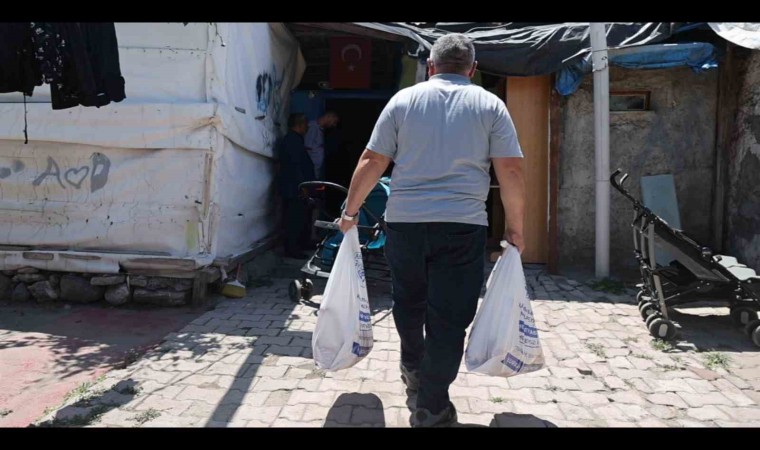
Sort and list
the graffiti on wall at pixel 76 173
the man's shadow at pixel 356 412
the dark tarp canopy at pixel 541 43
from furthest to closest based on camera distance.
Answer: the dark tarp canopy at pixel 541 43
the graffiti on wall at pixel 76 173
the man's shadow at pixel 356 412

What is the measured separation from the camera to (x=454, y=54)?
279 centimetres

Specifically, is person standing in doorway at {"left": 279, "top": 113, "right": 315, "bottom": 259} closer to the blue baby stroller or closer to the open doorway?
the blue baby stroller

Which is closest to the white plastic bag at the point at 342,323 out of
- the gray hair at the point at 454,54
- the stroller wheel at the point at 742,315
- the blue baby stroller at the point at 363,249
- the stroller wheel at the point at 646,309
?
the gray hair at the point at 454,54

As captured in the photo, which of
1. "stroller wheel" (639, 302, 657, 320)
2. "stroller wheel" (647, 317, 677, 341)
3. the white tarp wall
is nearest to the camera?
"stroller wheel" (647, 317, 677, 341)

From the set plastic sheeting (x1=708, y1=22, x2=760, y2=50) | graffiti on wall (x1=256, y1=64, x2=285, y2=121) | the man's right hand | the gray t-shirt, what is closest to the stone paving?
the man's right hand

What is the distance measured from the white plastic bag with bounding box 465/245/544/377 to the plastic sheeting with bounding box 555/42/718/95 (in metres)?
4.02

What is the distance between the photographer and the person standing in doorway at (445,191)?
2.63 meters

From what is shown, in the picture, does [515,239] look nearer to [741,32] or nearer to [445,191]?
[445,191]

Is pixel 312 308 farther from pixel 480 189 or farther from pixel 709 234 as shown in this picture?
pixel 709 234

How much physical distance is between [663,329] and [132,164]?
5.07 metres

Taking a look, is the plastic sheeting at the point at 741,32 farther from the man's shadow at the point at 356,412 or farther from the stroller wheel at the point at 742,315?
the man's shadow at the point at 356,412

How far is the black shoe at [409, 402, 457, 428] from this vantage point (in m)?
2.72

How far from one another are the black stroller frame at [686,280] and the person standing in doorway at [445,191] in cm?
230

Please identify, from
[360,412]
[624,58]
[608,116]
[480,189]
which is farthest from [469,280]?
[624,58]
